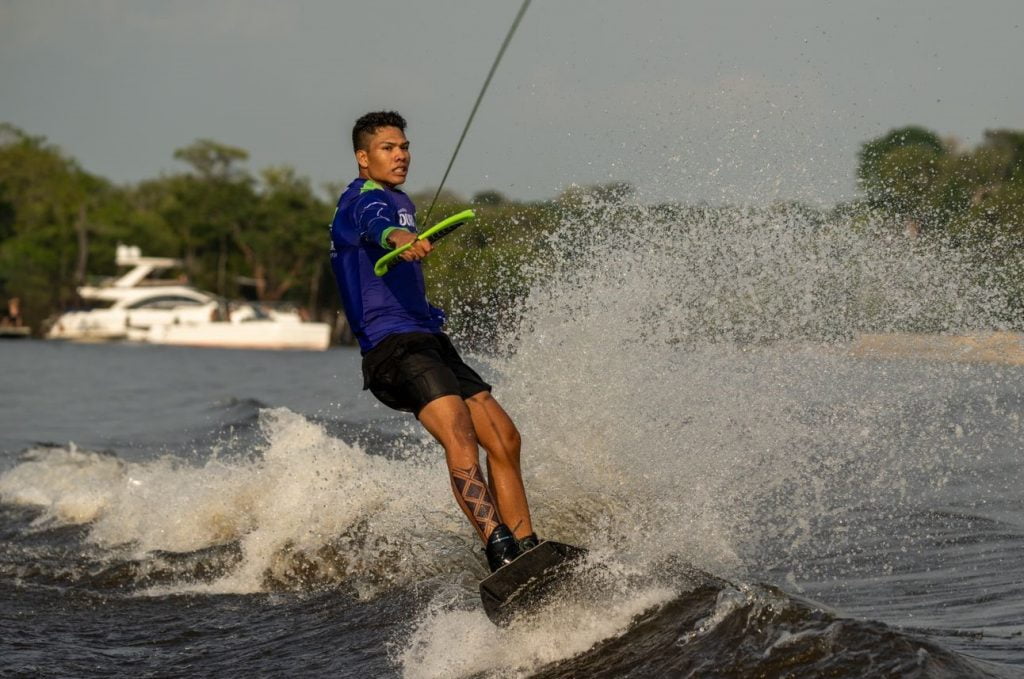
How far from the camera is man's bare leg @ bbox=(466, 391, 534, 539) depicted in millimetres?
5707

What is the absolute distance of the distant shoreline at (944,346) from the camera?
10062mm

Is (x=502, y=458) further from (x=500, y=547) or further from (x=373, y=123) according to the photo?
(x=373, y=123)

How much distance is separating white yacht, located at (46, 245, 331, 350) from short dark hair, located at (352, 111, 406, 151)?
211 feet

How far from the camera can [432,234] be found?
5.30 meters

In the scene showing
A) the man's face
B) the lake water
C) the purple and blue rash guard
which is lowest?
the lake water

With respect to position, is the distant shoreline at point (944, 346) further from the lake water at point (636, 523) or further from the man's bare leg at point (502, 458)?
the man's bare leg at point (502, 458)

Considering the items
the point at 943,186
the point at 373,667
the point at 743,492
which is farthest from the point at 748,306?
the point at 943,186

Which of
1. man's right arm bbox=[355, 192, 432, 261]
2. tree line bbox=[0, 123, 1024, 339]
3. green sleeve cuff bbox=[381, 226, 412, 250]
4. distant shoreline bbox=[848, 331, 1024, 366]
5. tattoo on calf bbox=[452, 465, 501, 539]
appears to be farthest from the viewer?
tree line bbox=[0, 123, 1024, 339]

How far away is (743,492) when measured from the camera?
7.61 meters

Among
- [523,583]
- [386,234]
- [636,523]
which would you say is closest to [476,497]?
[523,583]

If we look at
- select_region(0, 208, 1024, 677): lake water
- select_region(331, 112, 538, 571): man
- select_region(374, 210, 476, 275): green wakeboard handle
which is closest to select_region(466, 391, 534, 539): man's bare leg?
select_region(331, 112, 538, 571): man

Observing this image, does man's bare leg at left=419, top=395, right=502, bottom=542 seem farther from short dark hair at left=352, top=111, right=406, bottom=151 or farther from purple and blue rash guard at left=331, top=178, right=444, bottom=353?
short dark hair at left=352, top=111, right=406, bottom=151

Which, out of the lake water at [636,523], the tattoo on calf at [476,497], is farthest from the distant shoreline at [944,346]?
the tattoo on calf at [476,497]

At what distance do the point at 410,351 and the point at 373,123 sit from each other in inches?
42.0
